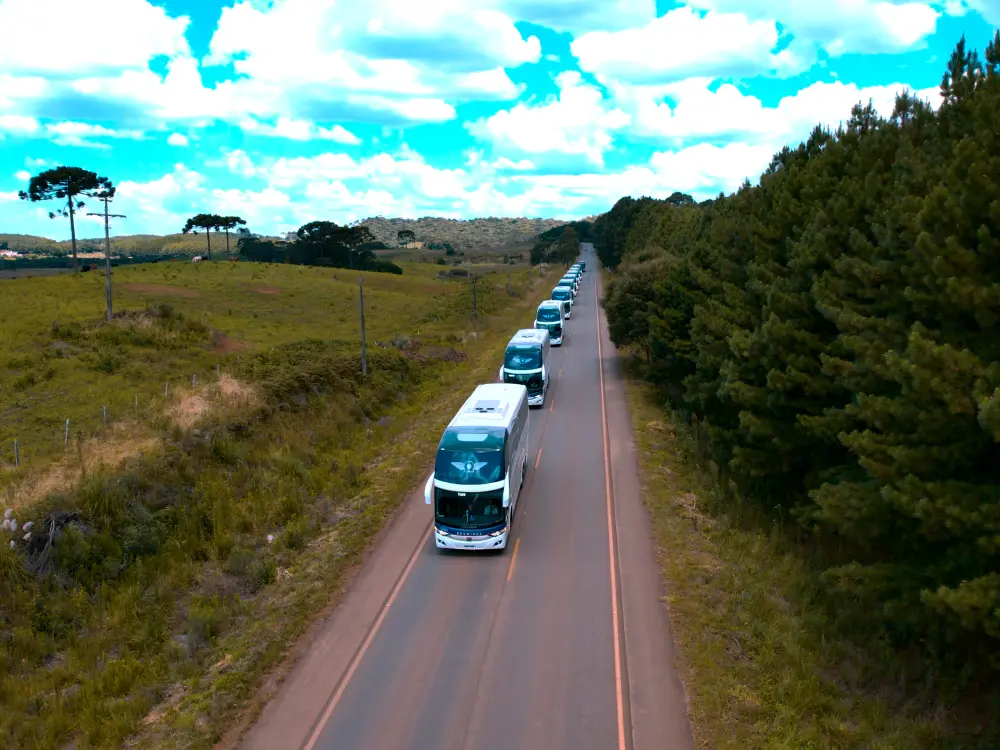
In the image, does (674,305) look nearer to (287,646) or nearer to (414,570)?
(414,570)

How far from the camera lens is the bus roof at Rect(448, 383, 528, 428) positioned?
81.1ft

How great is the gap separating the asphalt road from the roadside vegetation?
43.5 inches

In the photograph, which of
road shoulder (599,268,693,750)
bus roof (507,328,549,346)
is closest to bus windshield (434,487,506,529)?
road shoulder (599,268,693,750)

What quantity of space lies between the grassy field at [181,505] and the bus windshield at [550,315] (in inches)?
338

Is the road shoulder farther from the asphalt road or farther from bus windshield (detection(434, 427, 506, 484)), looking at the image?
bus windshield (detection(434, 427, 506, 484))

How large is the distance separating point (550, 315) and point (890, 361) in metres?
51.5

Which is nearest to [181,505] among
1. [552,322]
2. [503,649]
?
[503,649]

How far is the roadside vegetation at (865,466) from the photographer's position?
531 inches

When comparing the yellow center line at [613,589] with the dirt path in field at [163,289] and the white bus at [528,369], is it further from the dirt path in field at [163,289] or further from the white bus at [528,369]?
the dirt path in field at [163,289]

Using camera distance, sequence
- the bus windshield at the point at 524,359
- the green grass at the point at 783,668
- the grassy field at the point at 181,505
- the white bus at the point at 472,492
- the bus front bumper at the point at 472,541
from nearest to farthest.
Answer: the green grass at the point at 783,668, the grassy field at the point at 181,505, the white bus at the point at 472,492, the bus front bumper at the point at 472,541, the bus windshield at the point at 524,359

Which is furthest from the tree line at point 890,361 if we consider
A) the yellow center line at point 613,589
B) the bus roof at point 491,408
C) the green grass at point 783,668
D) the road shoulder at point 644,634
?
the bus roof at point 491,408

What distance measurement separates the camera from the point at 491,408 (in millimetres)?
26281

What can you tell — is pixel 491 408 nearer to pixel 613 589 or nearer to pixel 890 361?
pixel 613 589

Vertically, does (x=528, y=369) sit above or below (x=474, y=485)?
above
